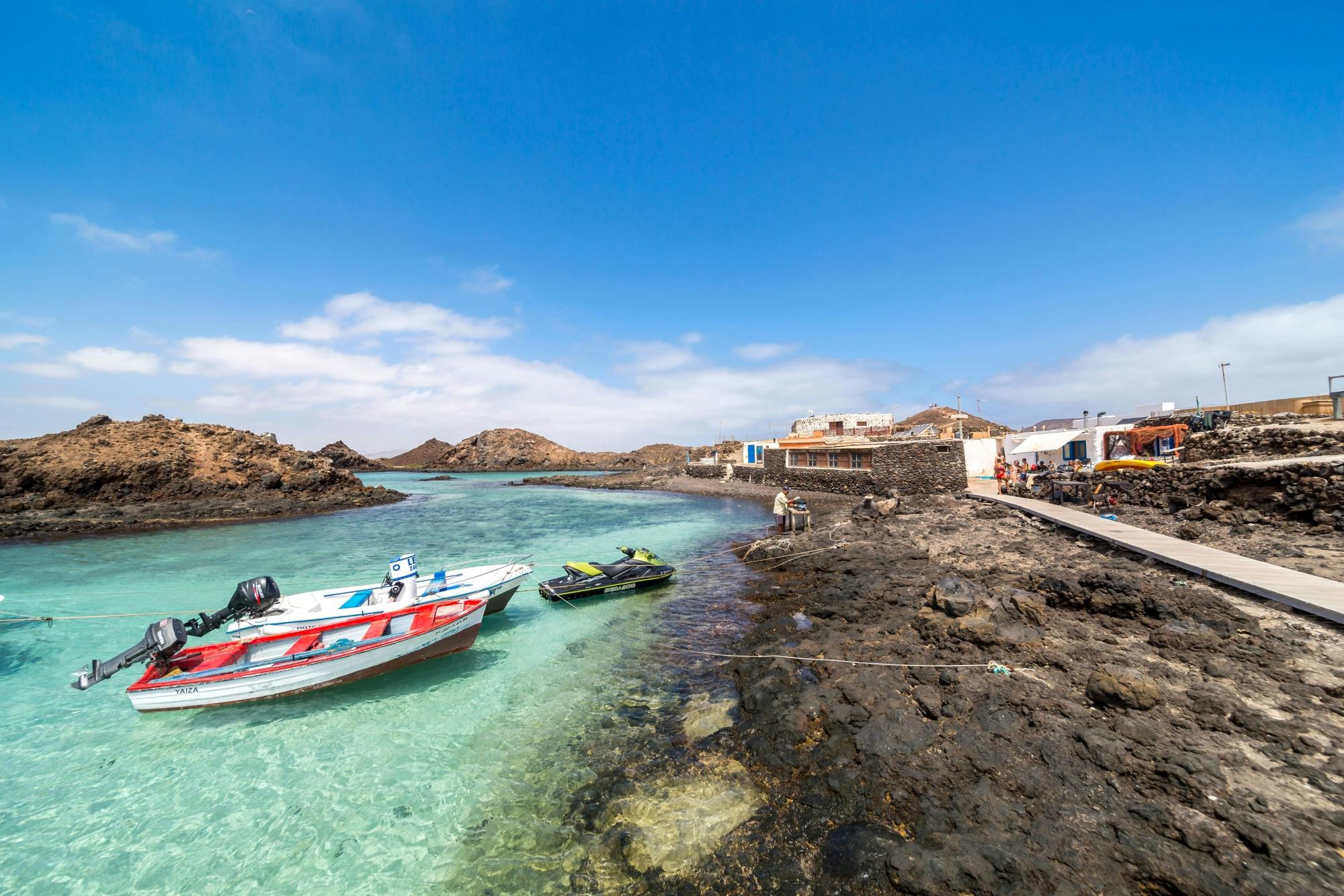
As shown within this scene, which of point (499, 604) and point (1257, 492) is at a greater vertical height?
point (1257, 492)

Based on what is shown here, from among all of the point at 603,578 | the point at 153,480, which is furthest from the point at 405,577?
the point at 153,480

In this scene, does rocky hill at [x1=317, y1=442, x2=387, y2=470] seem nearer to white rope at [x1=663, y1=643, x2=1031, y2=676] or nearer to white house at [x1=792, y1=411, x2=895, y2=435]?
white house at [x1=792, y1=411, x2=895, y2=435]

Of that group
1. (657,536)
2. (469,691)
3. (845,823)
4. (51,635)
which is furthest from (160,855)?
(657,536)

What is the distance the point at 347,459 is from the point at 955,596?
4943 inches

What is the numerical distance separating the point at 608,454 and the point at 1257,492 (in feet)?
405

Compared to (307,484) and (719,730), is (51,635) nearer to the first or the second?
(719,730)

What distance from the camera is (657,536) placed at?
2680 centimetres

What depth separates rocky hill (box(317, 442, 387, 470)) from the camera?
9719 centimetres

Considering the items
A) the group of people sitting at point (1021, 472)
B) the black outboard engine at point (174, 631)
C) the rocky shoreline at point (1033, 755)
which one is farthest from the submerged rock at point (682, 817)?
the group of people sitting at point (1021, 472)

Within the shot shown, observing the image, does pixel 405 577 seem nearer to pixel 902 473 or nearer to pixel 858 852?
pixel 858 852

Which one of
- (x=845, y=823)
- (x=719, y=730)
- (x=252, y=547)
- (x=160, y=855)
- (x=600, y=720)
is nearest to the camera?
(x=845, y=823)

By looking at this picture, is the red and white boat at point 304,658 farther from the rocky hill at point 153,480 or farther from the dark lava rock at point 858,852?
the rocky hill at point 153,480

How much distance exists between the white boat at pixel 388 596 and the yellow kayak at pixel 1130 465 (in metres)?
22.4

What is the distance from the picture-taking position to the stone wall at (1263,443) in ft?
48.8
